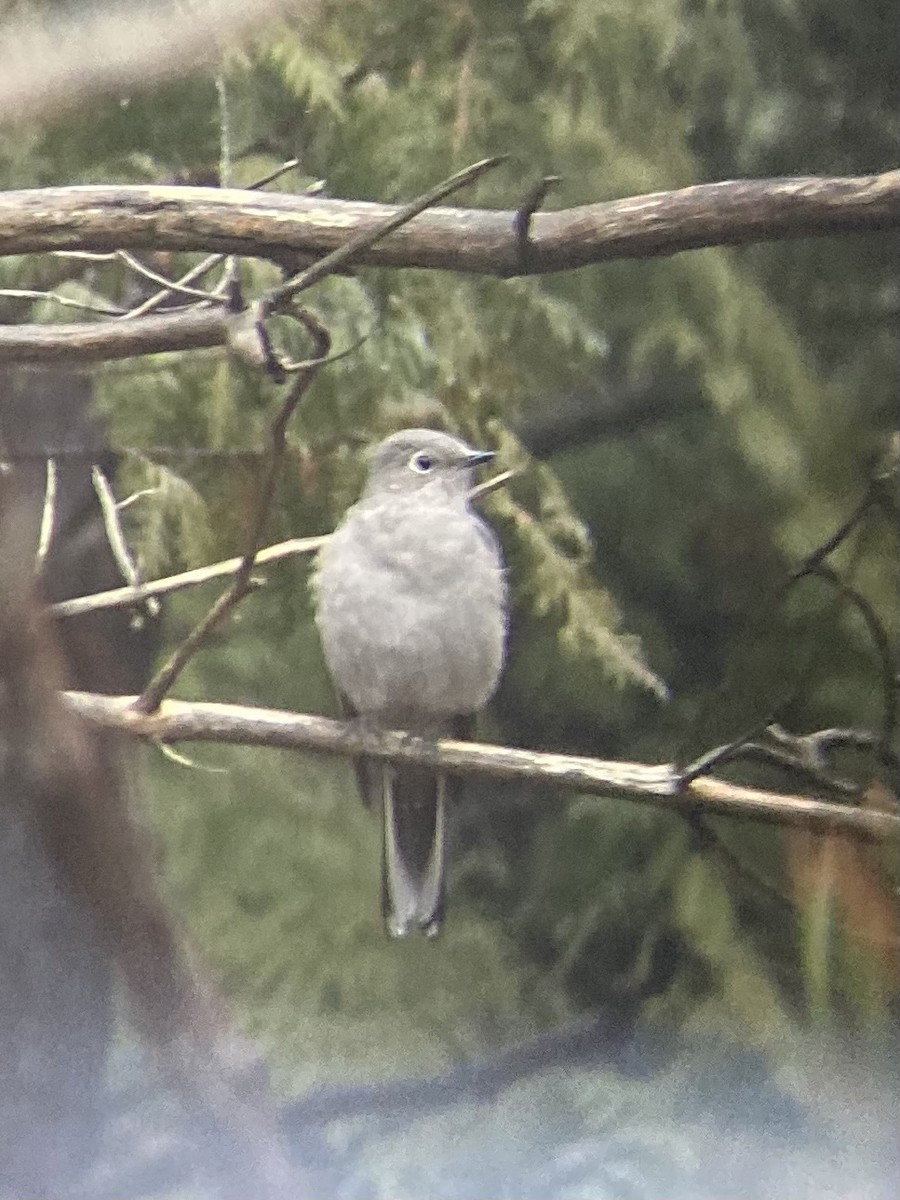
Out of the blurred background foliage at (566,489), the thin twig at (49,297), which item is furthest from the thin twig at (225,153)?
the thin twig at (49,297)

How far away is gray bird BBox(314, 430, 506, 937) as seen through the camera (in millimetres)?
1112

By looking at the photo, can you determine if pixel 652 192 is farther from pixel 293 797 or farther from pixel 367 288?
pixel 293 797

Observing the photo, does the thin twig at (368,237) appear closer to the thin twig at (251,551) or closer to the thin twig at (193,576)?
the thin twig at (251,551)

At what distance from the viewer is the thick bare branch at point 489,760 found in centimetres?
112

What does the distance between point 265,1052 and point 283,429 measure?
58 centimetres

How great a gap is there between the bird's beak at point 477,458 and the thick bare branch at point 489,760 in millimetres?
256

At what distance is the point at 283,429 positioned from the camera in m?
1.12

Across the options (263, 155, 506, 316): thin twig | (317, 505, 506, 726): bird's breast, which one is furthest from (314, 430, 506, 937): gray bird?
(263, 155, 506, 316): thin twig

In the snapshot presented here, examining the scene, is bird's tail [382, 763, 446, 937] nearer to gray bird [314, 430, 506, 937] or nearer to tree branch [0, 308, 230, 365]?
gray bird [314, 430, 506, 937]

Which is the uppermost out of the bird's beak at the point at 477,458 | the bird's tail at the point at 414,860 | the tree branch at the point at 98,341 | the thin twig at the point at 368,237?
the thin twig at the point at 368,237

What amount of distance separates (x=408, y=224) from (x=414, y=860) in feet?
1.86

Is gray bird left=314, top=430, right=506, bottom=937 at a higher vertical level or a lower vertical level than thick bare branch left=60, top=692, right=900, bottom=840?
higher

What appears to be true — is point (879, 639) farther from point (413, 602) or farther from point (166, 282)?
point (166, 282)

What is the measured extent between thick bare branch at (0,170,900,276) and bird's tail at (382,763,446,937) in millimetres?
483
